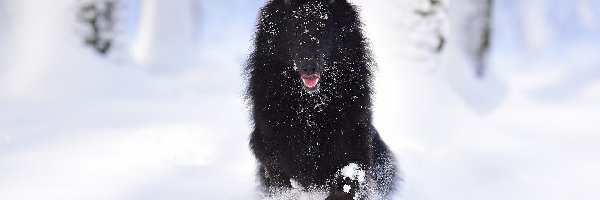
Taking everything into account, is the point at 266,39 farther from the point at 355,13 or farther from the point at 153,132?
the point at 153,132

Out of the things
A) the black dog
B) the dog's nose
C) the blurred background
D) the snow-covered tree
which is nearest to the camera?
the dog's nose

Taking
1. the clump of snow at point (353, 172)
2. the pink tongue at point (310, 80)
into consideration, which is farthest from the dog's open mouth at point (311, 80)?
the clump of snow at point (353, 172)

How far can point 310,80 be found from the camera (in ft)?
11.3

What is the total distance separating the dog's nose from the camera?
3387mm

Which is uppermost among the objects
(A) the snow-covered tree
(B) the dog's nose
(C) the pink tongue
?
(A) the snow-covered tree

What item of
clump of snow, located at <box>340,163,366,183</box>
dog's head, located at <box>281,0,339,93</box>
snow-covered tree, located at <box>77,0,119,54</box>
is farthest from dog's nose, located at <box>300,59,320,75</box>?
snow-covered tree, located at <box>77,0,119,54</box>

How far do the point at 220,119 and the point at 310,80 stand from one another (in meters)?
4.80

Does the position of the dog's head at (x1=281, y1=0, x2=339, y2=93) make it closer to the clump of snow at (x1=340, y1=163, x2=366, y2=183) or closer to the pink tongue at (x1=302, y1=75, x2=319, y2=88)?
the pink tongue at (x1=302, y1=75, x2=319, y2=88)

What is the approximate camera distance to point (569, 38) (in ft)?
80.8

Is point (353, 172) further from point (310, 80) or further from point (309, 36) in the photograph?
point (309, 36)

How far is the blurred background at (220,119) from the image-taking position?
4.84 metres

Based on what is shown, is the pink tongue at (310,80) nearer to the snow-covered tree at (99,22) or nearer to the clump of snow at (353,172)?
the clump of snow at (353,172)

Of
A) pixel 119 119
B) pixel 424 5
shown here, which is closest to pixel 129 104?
pixel 119 119

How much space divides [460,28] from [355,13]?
9.46 meters
